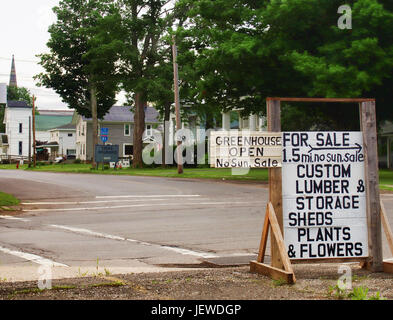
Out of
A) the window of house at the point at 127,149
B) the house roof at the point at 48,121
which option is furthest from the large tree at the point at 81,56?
the house roof at the point at 48,121

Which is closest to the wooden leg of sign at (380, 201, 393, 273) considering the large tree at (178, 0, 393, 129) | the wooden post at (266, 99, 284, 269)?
the wooden post at (266, 99, 284, 269)

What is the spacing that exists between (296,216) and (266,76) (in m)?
23.0

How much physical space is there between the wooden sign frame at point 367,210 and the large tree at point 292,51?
1807 cm

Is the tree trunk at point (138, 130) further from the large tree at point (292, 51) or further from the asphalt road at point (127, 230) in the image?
the asphalt road at point (127, 230)

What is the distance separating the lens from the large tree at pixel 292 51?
25297mm

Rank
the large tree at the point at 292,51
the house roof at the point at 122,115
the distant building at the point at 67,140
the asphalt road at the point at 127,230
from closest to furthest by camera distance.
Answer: the asphalt road at the point at 127,230, the large tree at the point at 292,51, the house roof at the point at 122,115, the distant building at the point at 67,140

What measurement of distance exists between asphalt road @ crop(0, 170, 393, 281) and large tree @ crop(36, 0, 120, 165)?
2765 centimetres

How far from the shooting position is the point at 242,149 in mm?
6902

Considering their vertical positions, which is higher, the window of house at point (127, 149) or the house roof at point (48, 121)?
the house roof at point (48, 121)

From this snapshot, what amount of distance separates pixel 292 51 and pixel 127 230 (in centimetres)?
1690

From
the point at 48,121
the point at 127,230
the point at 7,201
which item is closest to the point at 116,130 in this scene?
the point at 48,121

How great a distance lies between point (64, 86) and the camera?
5900 centimetres

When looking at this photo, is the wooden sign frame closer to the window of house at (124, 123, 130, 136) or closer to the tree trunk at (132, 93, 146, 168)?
the tree trunk at (132, 93, 146, 168)

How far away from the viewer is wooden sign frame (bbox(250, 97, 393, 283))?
6727 mm
